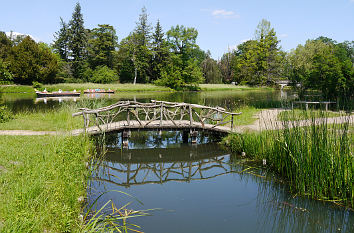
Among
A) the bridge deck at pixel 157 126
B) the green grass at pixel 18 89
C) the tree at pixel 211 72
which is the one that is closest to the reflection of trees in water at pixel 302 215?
the bridge deck at pixel 157 126

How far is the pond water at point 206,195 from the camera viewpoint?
201 inches

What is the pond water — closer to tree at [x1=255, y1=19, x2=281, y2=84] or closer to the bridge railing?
the bridge railing

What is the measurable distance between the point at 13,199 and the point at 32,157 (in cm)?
273

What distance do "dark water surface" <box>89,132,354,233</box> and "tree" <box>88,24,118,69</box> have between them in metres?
47.2

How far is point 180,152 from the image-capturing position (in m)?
10.7

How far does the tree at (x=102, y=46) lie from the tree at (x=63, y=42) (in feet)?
16.7

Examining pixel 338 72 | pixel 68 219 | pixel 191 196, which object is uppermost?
pixel 338 72

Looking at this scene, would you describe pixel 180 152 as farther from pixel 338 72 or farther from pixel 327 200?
pixel 338 72

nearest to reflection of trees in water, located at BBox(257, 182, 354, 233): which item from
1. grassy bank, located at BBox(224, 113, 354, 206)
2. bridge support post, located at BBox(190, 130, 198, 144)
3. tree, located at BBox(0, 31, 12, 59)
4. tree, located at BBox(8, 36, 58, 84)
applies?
grassy bank, located at BBox(224, 113, 354, 206)

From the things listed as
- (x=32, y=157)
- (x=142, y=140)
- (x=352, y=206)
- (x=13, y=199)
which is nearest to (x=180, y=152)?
(x=142, y=140)

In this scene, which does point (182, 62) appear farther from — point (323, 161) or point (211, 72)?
point (323, 161)

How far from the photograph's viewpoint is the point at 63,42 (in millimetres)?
57281

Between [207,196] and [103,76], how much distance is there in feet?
153

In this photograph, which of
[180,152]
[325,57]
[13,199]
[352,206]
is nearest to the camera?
[13,199]
